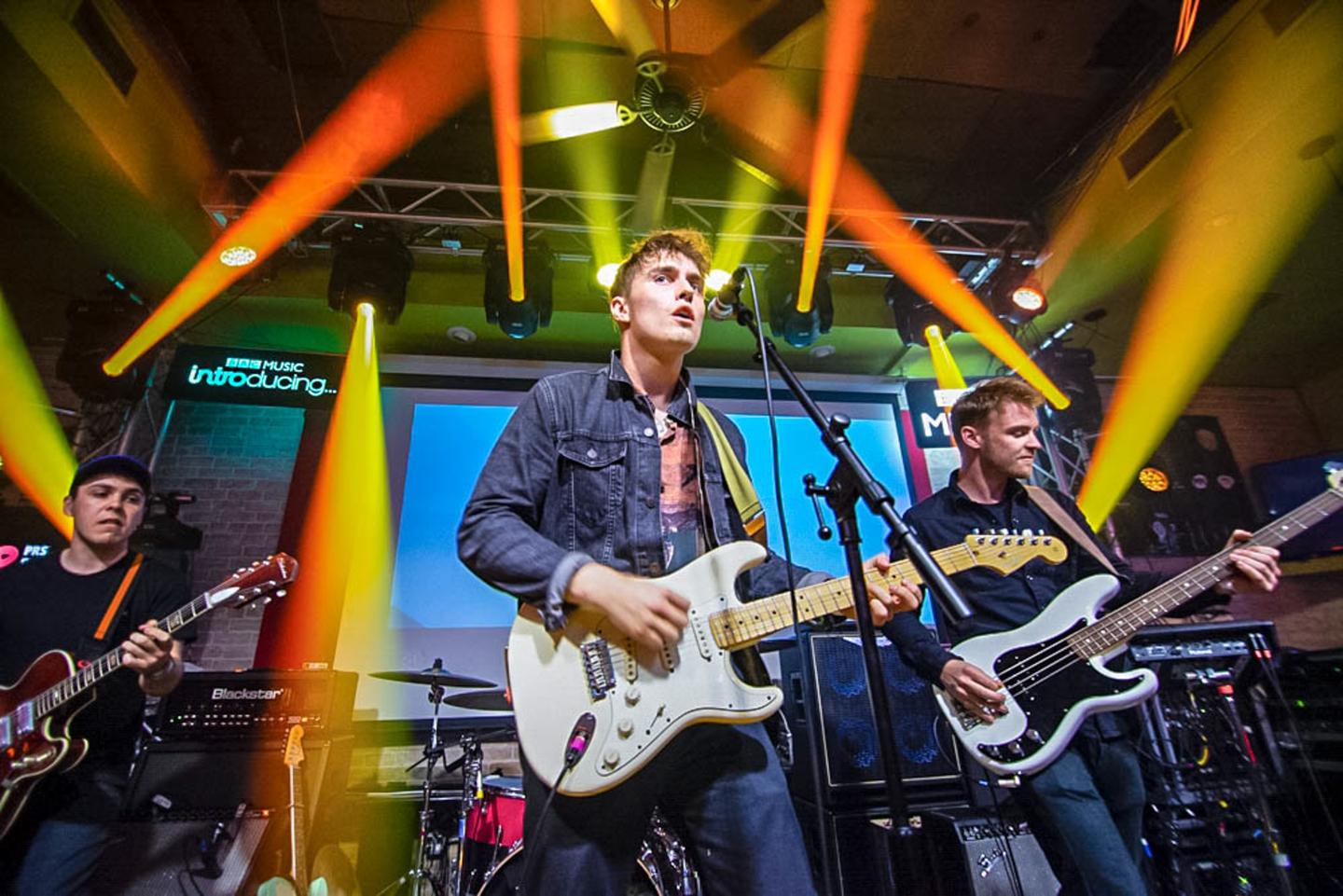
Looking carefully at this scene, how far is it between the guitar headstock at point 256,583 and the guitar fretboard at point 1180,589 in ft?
11.3

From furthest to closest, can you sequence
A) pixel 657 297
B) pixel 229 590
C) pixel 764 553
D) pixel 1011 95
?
pixel 1011 95
pixel 229 590
pixel 657 297
pixel 764 553

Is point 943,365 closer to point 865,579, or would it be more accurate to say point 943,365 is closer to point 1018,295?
point 1018,295

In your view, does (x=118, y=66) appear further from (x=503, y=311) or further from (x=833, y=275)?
(x=833, y=275)

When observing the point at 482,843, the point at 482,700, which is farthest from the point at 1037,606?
the point at 482,700

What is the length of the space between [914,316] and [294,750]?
19.3 ft

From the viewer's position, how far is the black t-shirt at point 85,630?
265 cm

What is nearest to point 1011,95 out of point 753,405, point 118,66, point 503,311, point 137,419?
point 753,405

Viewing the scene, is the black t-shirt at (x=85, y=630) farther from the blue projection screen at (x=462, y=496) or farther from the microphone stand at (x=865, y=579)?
the microphone stand at (x=865, y=579)

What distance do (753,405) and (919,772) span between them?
397 cm

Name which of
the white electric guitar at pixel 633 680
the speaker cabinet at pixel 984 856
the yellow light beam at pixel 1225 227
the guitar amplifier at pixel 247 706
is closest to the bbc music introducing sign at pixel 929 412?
the yellow light beam at pixel 1225 227

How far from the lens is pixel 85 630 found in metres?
2.78

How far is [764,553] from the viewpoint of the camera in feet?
5.84

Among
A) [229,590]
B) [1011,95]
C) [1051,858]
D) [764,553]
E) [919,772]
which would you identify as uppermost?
[1011,95]

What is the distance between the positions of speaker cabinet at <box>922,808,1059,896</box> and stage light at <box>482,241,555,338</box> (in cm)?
460
